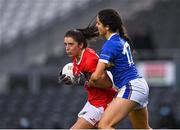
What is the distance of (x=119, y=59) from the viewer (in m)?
8.22

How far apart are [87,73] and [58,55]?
1140 centimetres

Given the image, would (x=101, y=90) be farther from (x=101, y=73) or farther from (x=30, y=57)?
(x=30, y=57)

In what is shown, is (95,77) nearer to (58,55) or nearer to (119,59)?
(119,59)

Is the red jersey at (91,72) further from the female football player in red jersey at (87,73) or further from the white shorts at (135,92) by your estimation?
the white shorts at (135,92)

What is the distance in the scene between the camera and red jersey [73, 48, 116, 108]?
28.0ft

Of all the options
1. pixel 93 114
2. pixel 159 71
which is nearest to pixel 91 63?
pixel 93 114

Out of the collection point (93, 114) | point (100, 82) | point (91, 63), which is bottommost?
point (93, 114)

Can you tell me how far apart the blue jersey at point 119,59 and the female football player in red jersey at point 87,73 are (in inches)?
10.4

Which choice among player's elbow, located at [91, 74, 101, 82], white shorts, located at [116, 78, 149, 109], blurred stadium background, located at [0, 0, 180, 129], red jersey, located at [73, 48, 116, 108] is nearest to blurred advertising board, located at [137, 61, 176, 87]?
blurred stadium background, located at [0, 0, 180, 129]

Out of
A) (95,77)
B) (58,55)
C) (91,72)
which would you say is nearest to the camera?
(95,77)

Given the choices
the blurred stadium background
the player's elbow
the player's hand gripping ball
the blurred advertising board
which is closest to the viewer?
the player's elbow

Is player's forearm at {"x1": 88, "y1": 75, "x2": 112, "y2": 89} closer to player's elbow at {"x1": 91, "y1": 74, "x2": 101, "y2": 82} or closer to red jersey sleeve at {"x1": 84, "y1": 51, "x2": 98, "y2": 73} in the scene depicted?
player's elbow at {"x1": 91, "y1": 74, "x2": 101, "y2": 82}

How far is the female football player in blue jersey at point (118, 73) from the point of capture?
318 inches

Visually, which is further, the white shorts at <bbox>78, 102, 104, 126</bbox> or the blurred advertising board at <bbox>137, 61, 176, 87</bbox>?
Answer: the blurred advertising board at <bbox>137, 61, 176, 87</bbox>
